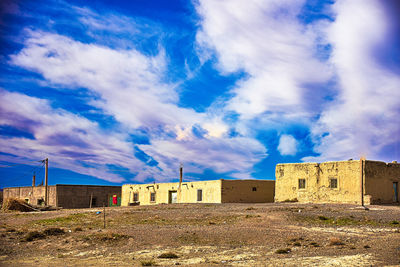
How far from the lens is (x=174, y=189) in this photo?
141 ft

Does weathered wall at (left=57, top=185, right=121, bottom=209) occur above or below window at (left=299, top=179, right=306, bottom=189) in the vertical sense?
below

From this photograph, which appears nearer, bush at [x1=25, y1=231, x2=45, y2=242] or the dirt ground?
the dirt ground

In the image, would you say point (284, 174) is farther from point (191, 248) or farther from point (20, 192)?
point (20, 192)

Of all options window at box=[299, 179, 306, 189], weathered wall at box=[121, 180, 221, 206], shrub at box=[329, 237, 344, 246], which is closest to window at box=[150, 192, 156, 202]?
weathered wall at box=[121, 180, 221, 206]

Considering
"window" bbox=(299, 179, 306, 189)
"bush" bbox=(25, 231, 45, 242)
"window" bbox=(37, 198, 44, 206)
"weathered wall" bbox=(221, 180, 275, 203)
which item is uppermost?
"window" bbox=(299, 179, 306, 189)

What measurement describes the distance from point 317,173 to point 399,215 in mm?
10762

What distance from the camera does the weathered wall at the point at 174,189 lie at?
37.5 meters

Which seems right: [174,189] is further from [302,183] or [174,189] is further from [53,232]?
[53,232]

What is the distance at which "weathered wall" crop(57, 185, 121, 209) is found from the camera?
147 ft

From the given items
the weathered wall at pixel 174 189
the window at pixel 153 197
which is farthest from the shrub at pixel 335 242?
the window at pixel 153 197

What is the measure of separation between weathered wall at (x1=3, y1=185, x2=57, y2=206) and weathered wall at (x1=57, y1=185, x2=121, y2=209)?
2.83 ft

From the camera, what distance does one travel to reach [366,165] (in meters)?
28.7

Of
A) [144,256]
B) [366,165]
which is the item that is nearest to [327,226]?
[144,256]

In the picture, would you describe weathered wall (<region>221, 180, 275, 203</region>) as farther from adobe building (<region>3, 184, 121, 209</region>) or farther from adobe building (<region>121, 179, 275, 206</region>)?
adobe building (<region>3, 184, 121, 209</region>)
